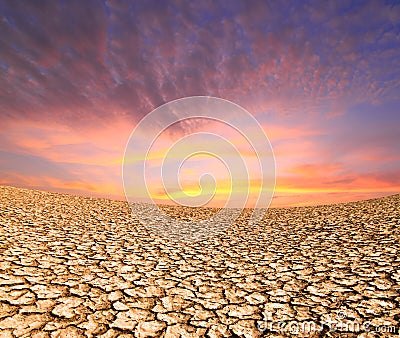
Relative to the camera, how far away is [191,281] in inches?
171

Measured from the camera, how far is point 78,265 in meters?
4.78

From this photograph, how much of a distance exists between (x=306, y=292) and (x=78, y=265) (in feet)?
11.7

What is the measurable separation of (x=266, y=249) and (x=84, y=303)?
402 cm

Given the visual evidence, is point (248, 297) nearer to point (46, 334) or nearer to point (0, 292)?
point (46, 334)

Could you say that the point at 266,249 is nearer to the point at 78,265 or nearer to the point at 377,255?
the point at 377,255

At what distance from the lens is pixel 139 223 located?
29.7 ft

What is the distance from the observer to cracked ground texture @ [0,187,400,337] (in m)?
3.06

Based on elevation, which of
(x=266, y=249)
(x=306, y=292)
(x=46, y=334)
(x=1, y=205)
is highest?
(x=1, y=205)

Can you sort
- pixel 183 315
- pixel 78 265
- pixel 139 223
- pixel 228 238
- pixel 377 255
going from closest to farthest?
pixel 183 315 < pixel 78 265 < pixel 377 255 < pixel 228 238 < pixel 139 223

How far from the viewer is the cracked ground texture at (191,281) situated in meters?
3.06

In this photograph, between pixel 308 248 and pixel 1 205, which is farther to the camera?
pixel 1 205

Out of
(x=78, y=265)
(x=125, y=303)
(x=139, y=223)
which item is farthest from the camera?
(x=139, y=223)

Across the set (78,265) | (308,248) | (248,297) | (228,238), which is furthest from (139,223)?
(248,297)

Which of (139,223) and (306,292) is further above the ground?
(139,223)
